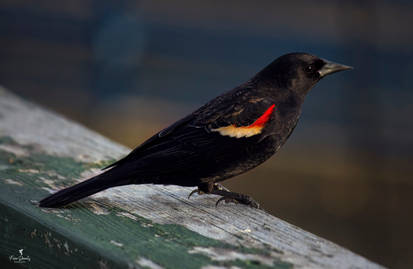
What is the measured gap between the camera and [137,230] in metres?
1.97

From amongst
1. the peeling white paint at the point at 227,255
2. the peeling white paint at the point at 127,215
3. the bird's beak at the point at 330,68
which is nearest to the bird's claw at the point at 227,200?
the peeling white paint at the point at 127,215

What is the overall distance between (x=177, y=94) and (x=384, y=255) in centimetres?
470

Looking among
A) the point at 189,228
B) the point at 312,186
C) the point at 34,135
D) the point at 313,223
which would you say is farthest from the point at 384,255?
the point at 189,228

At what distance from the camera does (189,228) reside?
204 centimetres

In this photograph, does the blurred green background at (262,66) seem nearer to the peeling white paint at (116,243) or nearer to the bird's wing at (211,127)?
the bird's wing at (211,127)

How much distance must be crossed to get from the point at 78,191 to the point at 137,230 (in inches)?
13.0

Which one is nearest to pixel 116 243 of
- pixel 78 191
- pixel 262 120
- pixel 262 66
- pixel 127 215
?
pixel 127 215

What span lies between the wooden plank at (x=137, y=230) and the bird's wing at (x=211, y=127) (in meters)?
0.19

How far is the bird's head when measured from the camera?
302 cm

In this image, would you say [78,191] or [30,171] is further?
[30,171]

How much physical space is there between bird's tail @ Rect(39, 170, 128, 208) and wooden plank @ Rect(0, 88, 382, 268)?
0.11ft

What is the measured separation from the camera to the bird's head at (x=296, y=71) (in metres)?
3.02

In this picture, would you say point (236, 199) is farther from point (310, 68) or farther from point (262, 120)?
point (310, 68)

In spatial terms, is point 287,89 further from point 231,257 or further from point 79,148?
point 231,257
